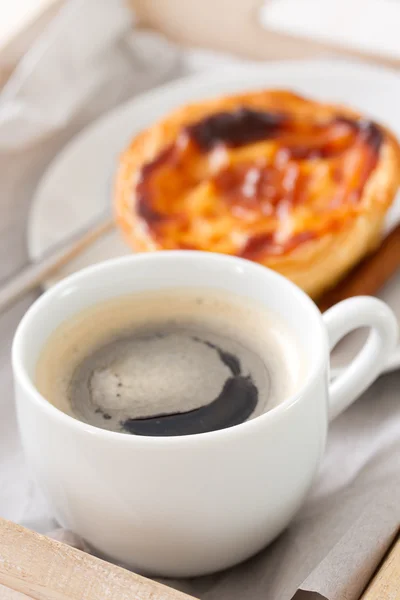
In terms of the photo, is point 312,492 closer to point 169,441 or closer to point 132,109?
point 169,441

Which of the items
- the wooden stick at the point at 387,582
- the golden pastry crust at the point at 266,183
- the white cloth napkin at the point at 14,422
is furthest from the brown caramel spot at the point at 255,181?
the wooden stick at the point at 387,582

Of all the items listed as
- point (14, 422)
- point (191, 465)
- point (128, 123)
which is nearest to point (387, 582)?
point (191, 465)

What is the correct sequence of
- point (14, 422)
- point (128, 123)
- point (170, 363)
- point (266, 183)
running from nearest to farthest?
1. point (170, 363)
2. point (14, 422)
3. point (266, 183)
4. point (128, 123)

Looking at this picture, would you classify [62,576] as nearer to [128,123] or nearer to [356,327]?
[356,327]

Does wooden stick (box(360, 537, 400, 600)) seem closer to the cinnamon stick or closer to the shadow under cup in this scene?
the shadow under cup

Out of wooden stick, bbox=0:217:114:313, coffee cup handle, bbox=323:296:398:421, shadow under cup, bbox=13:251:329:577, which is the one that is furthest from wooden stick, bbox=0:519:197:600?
wooden stick, bbox=0:217:114:313

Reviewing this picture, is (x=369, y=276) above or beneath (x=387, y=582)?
beneath

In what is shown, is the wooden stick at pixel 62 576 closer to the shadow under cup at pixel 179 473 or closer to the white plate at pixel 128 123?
the shadow under cup at pixel 179 473
